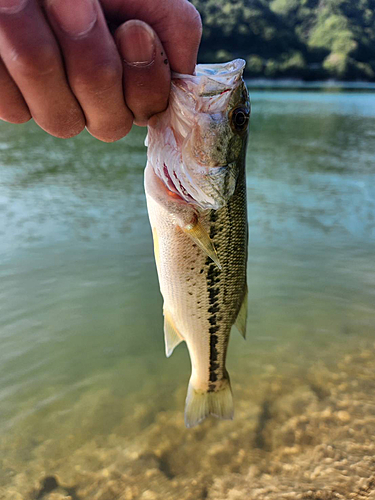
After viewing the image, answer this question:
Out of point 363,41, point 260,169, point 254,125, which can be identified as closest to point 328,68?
point 363,41

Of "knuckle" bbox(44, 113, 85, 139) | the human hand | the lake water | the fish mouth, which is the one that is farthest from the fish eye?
the lake water

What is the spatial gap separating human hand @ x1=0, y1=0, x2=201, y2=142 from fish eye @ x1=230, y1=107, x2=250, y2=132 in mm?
343

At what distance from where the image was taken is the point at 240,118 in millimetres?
1782

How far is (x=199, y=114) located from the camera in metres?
1.70

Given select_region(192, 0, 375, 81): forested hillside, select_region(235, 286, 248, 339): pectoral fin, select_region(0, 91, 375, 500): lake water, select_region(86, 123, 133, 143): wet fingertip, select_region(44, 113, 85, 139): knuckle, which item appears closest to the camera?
select_region(44, 113, 85, 139): knuckle

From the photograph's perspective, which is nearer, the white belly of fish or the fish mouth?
the fish mouth

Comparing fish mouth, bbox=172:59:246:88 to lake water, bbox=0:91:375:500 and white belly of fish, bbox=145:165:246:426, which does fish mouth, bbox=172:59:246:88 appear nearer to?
white belly of fish, bbox=145:165:246:426

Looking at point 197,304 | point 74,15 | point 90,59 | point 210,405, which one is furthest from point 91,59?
point 210,405

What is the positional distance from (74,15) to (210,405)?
7.93 ft

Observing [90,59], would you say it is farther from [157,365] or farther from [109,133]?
[157,365]

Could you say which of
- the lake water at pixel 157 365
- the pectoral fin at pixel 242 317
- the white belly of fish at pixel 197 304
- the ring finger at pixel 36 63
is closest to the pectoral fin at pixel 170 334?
the white belly of fish at pixel 197 304

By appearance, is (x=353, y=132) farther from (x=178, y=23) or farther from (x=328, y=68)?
(x=328, y=68)

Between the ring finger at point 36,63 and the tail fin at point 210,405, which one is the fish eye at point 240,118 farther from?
the tail fin at point 210,405

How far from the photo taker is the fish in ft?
5.54
